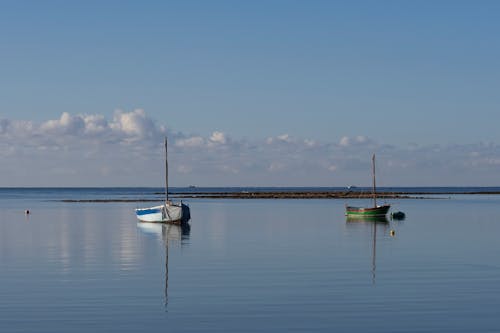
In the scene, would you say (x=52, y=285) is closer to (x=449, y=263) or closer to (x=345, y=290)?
(x=345, y=290)

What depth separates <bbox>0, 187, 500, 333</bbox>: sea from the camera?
2592 centimetres

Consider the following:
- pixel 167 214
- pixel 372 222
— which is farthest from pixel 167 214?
pixel 372 222

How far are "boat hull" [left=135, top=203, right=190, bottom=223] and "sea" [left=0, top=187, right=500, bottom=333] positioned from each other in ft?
54.6

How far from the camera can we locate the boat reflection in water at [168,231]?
206ft

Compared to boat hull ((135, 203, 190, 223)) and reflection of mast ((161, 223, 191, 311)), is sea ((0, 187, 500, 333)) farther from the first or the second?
boat hull ((135, 203, 190, 223))

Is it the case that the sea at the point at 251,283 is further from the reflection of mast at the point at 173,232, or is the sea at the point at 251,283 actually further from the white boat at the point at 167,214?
the white boat at the point at 167,214

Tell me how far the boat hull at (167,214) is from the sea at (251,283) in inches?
655

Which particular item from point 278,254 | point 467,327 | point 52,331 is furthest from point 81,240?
point 467,327

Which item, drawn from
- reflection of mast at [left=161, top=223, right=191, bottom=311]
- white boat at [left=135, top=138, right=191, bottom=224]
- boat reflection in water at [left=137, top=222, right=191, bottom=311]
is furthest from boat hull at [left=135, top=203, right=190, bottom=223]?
reflection of mast at [left=161, top=223, right=191, bottom=311]

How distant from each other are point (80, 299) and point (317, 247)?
90.3 feet

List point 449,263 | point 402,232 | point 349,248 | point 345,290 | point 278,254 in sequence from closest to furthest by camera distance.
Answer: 1. point 345,290
2. point 449,263
3. point 278,254
4. point 349,248
5. point 402,232

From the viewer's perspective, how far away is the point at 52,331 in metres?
24.3

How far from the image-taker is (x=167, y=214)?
86.7 m

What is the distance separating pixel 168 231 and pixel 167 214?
11.6 metres
